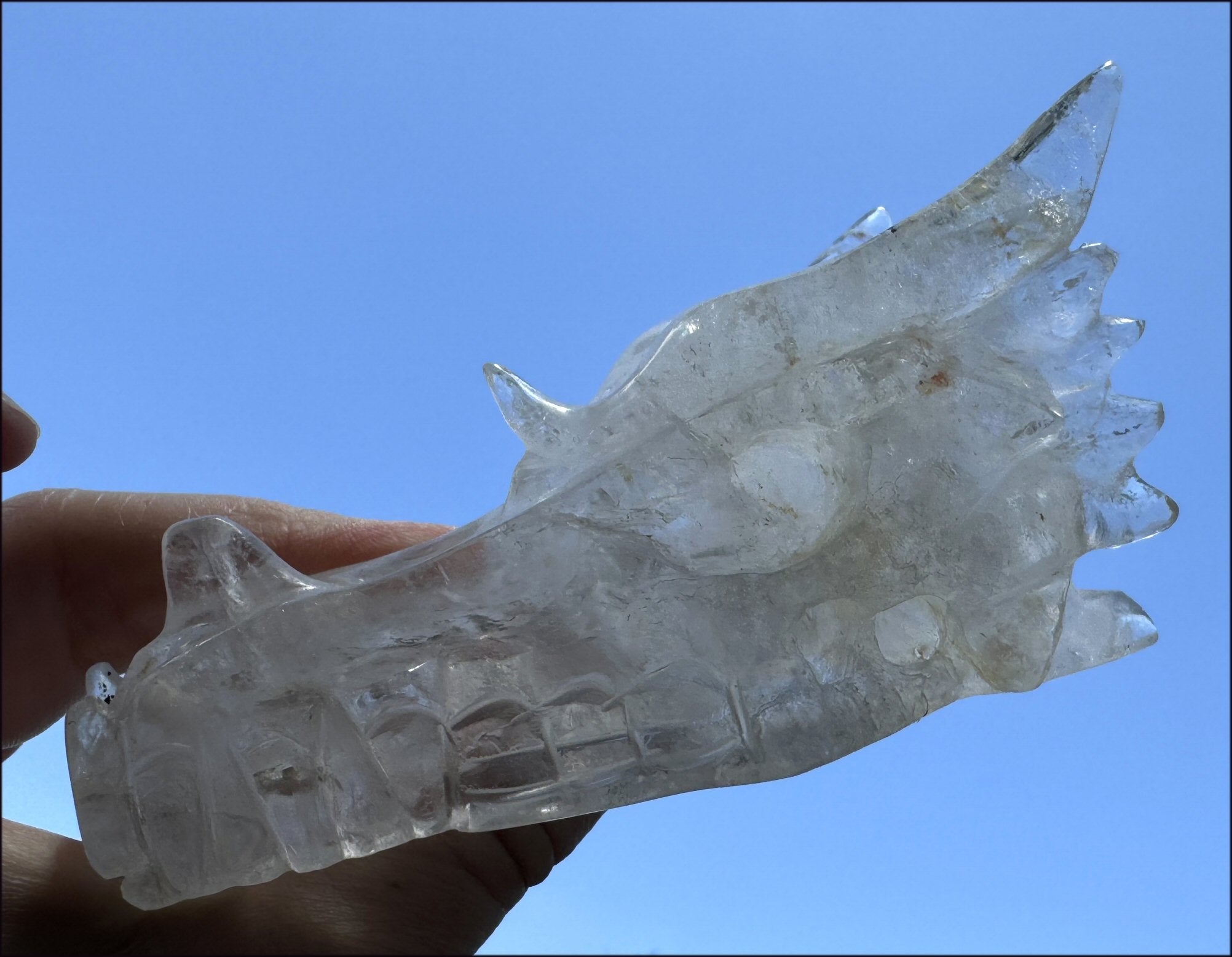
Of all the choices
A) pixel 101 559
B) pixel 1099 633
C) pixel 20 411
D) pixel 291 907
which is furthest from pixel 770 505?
pixel 101 559

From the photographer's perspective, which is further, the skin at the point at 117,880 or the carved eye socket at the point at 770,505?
the skin at the point at 117,880

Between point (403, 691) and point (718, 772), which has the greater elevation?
point (403, 691)

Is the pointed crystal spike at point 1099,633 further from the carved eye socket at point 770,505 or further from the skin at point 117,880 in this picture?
the skin at point 117,880

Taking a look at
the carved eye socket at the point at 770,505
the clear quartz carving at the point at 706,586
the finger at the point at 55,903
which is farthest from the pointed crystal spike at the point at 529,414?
the finger at the point at 55,903

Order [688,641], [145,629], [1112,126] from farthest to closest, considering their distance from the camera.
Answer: [145,629], [688,641], [1112,126]

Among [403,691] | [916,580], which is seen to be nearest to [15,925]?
[403,691]

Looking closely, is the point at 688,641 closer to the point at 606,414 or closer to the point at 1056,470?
the point at 606,414
